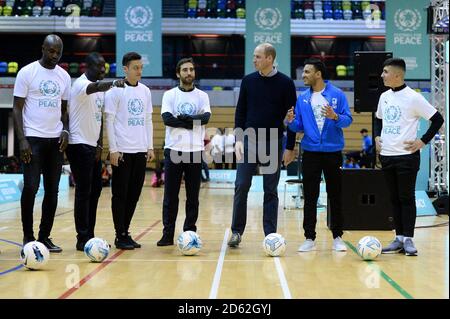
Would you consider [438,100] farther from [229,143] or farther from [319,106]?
[319,106]

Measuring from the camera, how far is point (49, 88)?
5.71 m

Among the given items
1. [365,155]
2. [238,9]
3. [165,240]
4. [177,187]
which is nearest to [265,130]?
[177,187]

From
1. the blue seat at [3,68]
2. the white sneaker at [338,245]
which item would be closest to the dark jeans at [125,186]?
the white sneaker at [338,245]

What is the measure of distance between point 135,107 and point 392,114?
2.43 metres

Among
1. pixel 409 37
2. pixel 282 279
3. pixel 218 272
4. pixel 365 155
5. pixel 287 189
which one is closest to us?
pixel 282 279

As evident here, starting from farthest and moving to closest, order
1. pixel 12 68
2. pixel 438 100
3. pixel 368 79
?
pixel 12 68 → pixel 438 100 → pixel 368 79

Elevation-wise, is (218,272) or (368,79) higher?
(368,79)

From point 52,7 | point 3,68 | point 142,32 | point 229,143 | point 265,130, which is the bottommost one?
point 229,143

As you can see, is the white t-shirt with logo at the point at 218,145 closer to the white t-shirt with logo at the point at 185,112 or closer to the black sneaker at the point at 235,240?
the white t-shirt with logo at the point at 185,112

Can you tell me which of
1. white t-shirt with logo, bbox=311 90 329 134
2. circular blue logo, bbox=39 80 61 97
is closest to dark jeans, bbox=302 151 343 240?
white t-shirt with logo, bbox=311 90 329 134

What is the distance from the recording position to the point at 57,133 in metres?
A: 5.73

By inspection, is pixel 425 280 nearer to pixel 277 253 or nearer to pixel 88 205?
pixel 277 253

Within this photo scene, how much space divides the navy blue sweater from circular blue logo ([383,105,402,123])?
0.89m

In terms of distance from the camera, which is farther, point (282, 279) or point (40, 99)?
point (40, 99)
